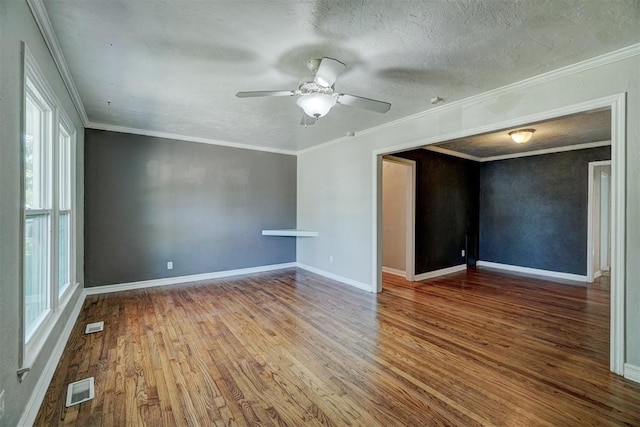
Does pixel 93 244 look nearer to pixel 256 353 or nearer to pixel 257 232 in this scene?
pixel 257 232

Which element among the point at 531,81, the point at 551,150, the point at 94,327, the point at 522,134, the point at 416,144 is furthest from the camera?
the point at 551,150

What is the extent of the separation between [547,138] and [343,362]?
5.00 meters

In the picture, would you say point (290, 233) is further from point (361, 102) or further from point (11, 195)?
point (11, 195)

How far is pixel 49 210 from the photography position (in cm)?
238

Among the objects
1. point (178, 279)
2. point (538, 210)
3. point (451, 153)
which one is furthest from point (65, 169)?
point (538, 210)

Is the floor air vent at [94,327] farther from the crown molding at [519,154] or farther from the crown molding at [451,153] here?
the crown molding at [451,153]

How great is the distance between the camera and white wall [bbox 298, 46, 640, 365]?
2.11m

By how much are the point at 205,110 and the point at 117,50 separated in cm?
135

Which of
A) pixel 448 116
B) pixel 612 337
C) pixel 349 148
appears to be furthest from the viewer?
pixel 349 148

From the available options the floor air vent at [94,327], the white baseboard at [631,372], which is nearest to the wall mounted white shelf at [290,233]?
the floor air vent at [94,327]

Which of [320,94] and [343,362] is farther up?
[320,94]

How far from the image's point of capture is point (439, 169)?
18.4 ft

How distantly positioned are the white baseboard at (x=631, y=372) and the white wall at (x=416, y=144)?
4 centimetres

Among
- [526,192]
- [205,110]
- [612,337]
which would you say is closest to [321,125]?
[205,110]
